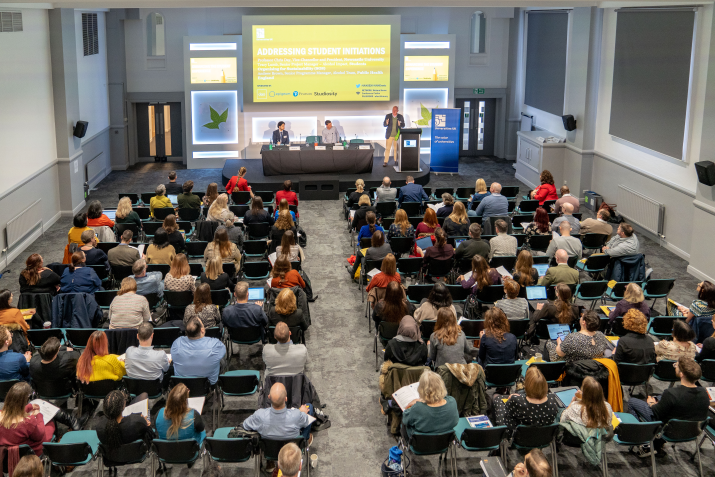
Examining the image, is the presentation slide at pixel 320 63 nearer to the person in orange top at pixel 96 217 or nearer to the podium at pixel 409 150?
the podium at pixel 409 150

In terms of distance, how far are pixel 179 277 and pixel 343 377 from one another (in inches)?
88.4

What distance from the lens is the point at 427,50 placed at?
19.1 metres

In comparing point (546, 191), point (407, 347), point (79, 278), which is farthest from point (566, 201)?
point (79, 278)

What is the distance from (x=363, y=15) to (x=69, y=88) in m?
7.62

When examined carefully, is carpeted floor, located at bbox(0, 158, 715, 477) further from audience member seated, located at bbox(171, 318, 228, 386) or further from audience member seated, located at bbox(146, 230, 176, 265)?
audience member seated, located at bbox(146, 230, 176, 265)

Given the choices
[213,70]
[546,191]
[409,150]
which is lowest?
[546,191]

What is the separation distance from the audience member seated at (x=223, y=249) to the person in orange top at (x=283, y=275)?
110 centimetres

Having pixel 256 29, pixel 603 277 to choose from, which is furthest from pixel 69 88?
pixel 603 277

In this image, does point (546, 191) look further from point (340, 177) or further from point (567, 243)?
point (340, 177)

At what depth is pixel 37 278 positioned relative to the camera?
8320 millimetres

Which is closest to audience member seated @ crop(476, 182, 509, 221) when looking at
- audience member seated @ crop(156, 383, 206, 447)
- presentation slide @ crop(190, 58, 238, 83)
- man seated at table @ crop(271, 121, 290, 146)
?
audience member seated @ crop(156, 383, 206, 447)

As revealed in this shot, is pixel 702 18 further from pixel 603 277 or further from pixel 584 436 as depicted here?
pixel 584 436

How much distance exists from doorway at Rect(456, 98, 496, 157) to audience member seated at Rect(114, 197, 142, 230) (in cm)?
1178

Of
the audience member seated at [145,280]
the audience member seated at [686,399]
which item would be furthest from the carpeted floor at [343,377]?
the audience member seated at [145,280]
